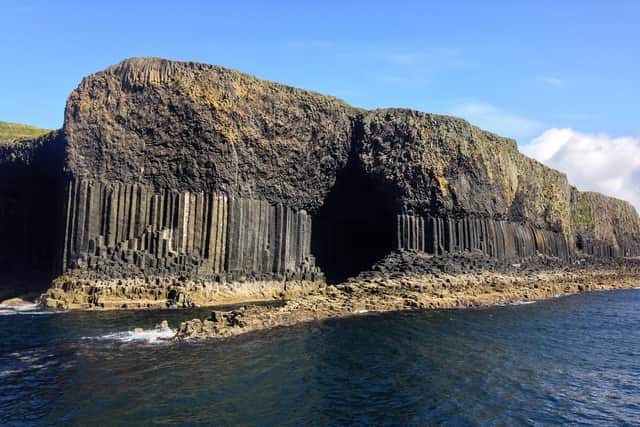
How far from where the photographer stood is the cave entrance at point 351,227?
43.7 meters

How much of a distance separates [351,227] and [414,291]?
13.6 m

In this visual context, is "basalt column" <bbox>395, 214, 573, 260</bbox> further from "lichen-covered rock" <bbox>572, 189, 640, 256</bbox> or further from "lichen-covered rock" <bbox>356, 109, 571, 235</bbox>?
"lichen-covered rock" <bbox>572, 189, 640, 256</bbox>

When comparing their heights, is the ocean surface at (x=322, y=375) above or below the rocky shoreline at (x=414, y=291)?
below

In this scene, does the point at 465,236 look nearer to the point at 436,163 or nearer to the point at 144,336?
the point at 436,163

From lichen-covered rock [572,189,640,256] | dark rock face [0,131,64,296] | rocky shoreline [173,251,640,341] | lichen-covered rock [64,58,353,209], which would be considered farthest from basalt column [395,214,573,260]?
dark rock face [0,131,64,296]

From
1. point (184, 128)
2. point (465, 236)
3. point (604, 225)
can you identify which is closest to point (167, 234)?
point (184, 128)

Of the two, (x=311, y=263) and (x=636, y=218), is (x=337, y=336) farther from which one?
(x=636, y=218)

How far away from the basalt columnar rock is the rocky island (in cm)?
10

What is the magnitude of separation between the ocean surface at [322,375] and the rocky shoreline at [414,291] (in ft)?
5.53

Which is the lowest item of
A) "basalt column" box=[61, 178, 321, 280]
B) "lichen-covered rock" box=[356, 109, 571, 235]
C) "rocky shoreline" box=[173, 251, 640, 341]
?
"rocky shoreline" box=[173, 251, 640, 341]

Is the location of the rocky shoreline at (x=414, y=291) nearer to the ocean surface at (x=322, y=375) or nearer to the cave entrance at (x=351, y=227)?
the ocean surface at (x=322, y=375)

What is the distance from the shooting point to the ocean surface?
13.0 m

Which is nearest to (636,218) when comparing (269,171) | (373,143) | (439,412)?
(373,143)

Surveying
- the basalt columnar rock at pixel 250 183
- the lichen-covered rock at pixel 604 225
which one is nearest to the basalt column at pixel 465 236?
the basalt columnar rock at pixel 250 183
